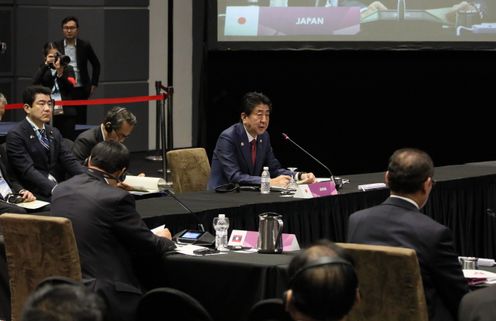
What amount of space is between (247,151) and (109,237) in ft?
8.78

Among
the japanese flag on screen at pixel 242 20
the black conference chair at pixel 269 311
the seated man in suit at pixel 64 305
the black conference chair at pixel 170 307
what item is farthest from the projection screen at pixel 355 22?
the seated man in suit at pixel 64 305

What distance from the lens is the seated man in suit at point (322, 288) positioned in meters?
2.51

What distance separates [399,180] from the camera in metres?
4.18

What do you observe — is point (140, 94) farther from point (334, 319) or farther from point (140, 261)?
point (334, 319)

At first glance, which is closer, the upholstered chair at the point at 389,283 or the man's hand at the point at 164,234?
the upholstered chair at the point at 389,283

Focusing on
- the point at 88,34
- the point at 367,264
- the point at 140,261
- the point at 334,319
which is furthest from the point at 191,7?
the point at 334,319

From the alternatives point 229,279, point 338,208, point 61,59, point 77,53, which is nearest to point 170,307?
point 229,279

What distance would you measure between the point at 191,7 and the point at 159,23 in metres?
0.41

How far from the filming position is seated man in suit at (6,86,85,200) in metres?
7.16

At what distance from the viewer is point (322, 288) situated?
98.9 inches

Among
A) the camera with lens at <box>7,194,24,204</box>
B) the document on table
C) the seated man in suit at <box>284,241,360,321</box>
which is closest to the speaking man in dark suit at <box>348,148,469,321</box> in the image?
the seated man in suit at <box>284,241,360,321</box>

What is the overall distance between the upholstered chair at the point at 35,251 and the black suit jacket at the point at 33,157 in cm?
238

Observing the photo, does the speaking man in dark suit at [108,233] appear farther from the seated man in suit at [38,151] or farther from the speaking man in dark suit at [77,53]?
the speaking man in dark suit at [77,53]

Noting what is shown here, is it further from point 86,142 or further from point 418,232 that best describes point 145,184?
point 418,232
